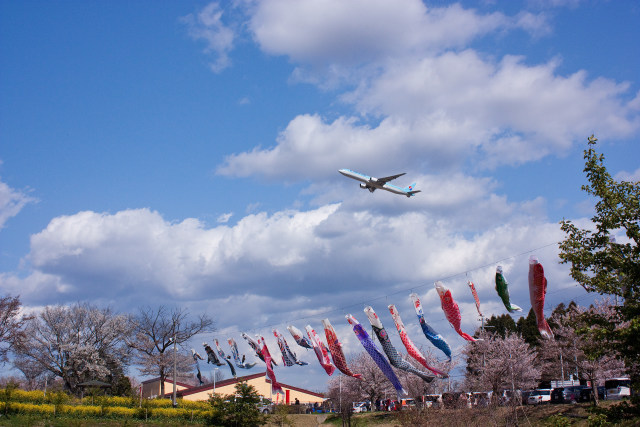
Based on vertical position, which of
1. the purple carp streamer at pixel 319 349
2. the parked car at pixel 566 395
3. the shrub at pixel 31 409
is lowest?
the parked car at pixel 566 395

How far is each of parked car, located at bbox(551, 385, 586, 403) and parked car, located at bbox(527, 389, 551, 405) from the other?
9.19ft

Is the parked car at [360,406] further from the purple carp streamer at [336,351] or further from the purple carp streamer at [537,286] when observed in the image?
the purple carp streamer at [537,286]

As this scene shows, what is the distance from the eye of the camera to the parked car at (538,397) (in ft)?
163

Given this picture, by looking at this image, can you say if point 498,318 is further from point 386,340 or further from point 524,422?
point 386,340

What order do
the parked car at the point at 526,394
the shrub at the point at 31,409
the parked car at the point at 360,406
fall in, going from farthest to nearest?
the parked car at the point at 360,406 → the parked car at the point at 526,394 → the shrub at the point at 31,409

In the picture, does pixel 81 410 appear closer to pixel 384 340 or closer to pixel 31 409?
pixel 31 409

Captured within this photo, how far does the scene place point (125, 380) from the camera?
56125 millimetres

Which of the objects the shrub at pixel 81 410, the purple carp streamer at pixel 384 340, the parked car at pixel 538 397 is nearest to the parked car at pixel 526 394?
the parked car at pixel 538 397

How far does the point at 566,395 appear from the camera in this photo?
45.8 meters

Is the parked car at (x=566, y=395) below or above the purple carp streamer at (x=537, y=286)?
below

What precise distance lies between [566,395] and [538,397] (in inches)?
180

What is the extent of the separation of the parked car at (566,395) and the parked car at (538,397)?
2.80m

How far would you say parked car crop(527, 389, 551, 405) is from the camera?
49656 millimetres

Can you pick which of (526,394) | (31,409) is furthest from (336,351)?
(526,394)
